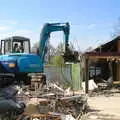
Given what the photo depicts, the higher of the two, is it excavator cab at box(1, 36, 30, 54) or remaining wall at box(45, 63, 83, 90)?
excavator cab at box(1, 36, 30, 54)

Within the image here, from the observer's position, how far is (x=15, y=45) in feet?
82.2

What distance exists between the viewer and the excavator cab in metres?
24.7

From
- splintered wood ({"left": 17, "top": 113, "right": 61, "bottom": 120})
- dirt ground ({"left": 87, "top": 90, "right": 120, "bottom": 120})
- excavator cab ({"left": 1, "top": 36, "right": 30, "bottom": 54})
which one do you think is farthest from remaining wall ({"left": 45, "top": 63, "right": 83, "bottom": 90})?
Answer: splintered wood ({"left": 17, "top": 113, "right": 61, "bottom": 120})

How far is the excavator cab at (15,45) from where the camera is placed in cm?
2467

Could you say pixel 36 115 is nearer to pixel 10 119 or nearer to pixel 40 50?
pixel 10 119

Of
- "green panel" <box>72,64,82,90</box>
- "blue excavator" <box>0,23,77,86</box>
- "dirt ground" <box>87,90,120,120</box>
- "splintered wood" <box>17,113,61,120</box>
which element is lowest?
"dirt ground" <box>87,90,120,120</box>

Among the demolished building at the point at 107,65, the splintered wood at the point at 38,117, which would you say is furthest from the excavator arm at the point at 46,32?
the splintered wood at the point at 38,117

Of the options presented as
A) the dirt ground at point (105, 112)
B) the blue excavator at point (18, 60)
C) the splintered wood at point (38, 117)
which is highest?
the blue excavator at point (18, 60)

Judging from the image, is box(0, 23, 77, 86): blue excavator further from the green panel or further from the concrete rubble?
the concrete rubble

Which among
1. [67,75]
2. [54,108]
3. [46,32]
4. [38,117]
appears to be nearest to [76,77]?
[67,75]

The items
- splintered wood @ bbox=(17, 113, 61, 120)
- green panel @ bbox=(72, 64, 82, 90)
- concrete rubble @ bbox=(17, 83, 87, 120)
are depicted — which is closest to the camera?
splintered wood @ bbox=(17, 113, 61, 120)

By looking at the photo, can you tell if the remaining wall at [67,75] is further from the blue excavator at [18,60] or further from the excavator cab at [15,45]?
the excavator cab at [15,45]

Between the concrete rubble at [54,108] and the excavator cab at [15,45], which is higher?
the excavator cab at [15,45]

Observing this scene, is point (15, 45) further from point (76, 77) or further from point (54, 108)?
point (54, 108)
